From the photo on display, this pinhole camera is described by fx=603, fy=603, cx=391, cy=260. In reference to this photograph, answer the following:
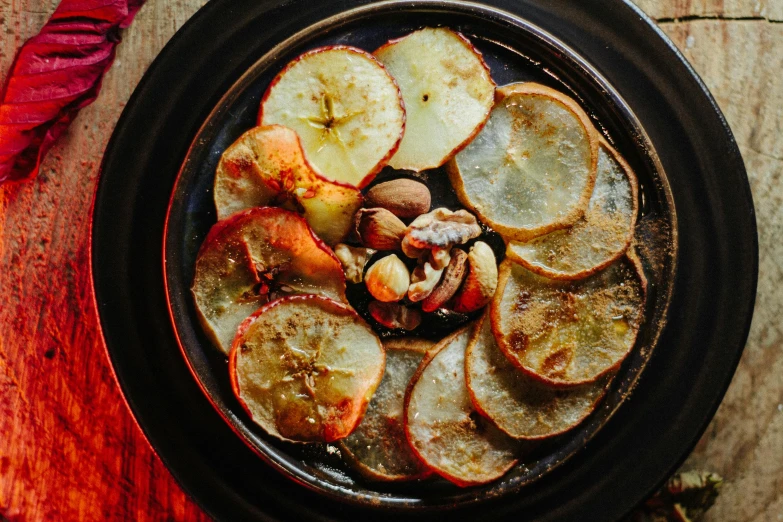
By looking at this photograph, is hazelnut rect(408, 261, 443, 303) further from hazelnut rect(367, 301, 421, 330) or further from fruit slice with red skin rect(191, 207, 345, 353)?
fruit slice with red skin rect(191, 207, 345, 353)

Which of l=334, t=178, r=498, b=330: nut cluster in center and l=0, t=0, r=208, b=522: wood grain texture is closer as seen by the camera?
l=334, t=178, r=498, b=330: nut cluster in center

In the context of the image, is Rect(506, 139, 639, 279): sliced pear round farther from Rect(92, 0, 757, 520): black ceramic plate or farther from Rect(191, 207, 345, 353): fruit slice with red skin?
Rect(191, 207, 345, 353): fruit slice with red skin

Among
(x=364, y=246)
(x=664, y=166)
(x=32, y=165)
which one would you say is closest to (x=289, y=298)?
(x=364, y=246)

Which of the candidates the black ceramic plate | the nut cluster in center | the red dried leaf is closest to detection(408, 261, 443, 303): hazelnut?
the nut cluster in center

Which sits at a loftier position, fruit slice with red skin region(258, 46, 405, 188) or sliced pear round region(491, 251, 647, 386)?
fruit slice with red skin region(258, 46, 405, 188)

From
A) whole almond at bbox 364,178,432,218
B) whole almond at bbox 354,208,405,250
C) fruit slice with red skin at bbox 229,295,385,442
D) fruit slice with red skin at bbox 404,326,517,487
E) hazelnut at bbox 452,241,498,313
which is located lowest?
fruit slice with red skin at bbox 404,326,517,487

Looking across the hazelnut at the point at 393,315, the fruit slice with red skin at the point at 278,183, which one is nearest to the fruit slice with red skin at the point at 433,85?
the fruit slice with red skin at the point at 278,183

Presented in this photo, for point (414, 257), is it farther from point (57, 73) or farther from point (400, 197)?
point (57, 73)
